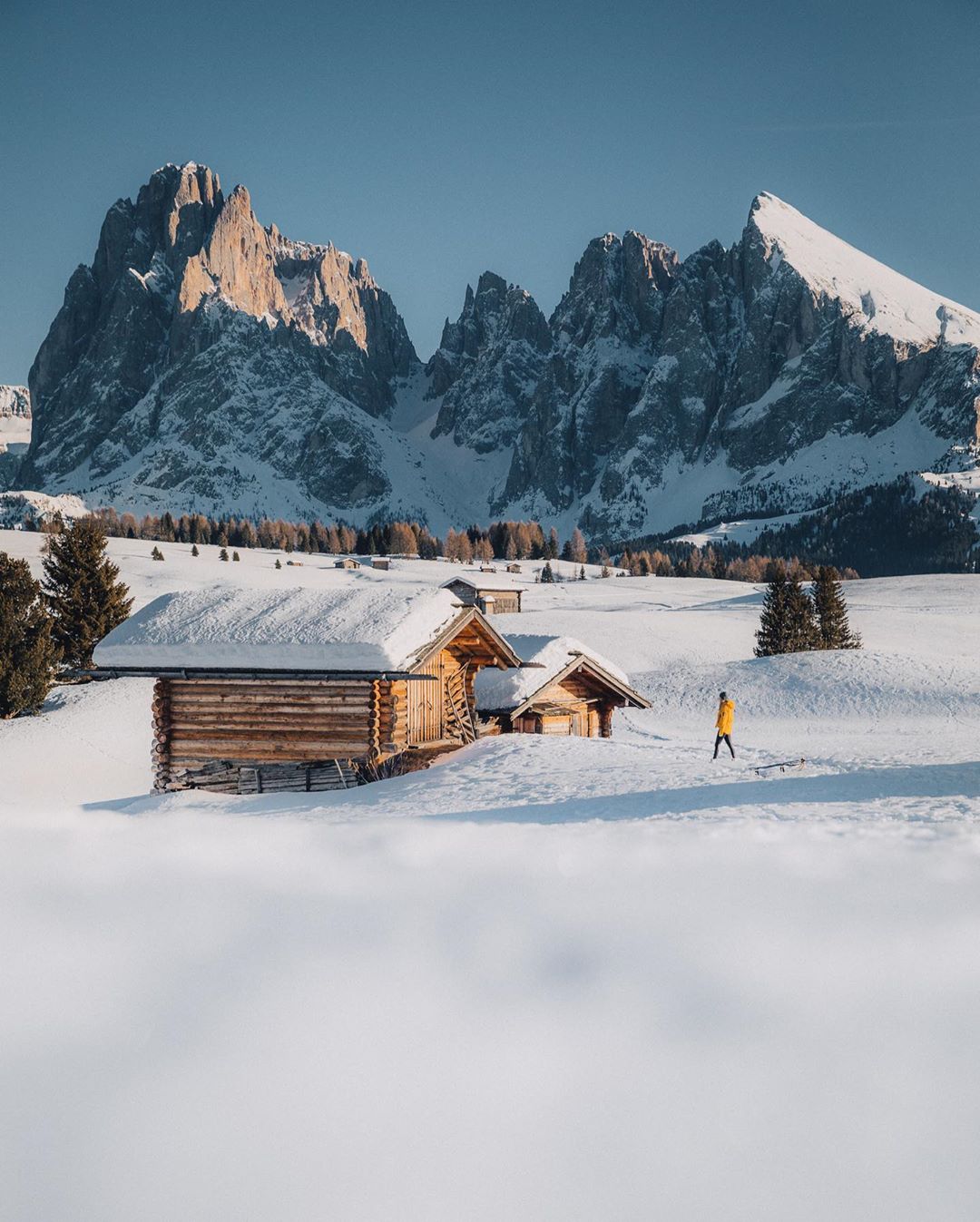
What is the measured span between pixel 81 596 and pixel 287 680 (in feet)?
85.9

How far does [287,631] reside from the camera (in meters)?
20.5

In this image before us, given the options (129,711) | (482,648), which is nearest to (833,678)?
(482,648)

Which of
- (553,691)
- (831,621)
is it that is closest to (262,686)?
(553,691)

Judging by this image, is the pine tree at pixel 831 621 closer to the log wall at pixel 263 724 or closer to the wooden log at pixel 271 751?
the log wall at pixel 263 724

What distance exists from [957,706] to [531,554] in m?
144

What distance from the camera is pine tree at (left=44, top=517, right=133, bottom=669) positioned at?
42.0m

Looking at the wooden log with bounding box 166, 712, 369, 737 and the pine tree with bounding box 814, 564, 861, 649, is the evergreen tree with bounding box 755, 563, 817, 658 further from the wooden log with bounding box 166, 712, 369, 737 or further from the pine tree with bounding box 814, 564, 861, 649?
the wooden log with bounding box 166, 712, 369, 737

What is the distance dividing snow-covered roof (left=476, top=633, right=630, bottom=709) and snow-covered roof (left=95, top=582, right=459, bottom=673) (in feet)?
18.1

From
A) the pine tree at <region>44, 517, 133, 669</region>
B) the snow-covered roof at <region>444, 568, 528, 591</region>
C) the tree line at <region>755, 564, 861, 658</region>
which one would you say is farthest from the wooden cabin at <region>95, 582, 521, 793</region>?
the snow-covered roof at <region>444, 568, 528, 591</region>

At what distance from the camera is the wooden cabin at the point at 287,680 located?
20312mm

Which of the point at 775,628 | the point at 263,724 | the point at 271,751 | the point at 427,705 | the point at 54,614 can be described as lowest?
the point at 271,751

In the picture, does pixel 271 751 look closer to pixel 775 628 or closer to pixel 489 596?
pixel 775 628

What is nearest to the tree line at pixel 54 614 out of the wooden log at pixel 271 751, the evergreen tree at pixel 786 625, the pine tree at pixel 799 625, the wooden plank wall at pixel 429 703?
the wooden log at pixel 271 751

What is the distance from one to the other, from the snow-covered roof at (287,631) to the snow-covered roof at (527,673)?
5.51m
